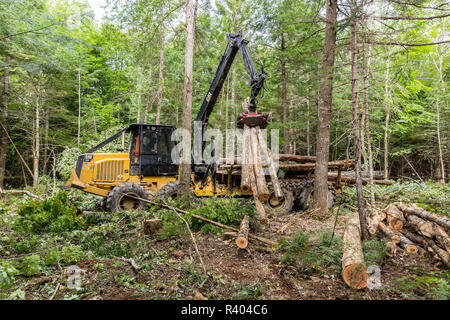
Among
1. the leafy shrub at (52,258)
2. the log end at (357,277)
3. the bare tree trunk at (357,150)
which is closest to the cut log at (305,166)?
the bare tree trunk at (357,150)

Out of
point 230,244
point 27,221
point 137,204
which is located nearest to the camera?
point 230,244

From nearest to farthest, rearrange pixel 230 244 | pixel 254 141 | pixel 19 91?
pixel 230 244, pixel 254 141, pixel 19 91

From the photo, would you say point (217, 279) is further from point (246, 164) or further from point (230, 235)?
point (246, 164)

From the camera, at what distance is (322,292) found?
3.38 metres

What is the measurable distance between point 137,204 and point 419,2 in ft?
27.9

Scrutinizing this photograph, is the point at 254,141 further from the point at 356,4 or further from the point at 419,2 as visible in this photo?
the point at 419,2

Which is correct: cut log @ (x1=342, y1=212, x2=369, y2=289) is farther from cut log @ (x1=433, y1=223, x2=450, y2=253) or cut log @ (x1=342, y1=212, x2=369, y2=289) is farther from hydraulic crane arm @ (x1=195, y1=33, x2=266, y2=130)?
hydraulic crane arm @ (x1=195, y1=33, x2=266, y2=130)

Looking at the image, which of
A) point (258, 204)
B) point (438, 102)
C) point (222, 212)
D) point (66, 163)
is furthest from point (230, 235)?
point (438, 102)

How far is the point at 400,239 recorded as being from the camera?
195 inches

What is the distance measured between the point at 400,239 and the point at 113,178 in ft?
25.4

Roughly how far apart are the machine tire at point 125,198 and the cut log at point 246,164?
299cm

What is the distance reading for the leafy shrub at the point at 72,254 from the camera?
164 inches
